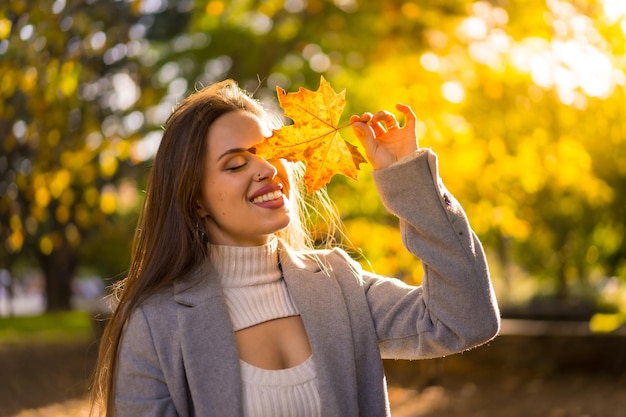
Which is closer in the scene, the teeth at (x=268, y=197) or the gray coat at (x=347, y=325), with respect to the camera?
the gray coat at (x=347, y=325)

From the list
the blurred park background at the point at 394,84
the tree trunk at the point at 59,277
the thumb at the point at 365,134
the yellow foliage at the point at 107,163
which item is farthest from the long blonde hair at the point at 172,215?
the tree trunk at the point at 59,277

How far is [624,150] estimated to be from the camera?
29.1ft

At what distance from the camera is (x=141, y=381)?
2338mm

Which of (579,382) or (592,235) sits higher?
(579,382)

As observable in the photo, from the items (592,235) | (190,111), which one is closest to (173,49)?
(190,111)

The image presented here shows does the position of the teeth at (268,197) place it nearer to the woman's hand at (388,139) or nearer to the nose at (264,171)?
the nose at (264,171)

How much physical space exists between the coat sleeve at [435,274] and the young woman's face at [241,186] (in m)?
0.29

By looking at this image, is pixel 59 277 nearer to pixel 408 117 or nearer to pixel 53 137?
pixel 53 137

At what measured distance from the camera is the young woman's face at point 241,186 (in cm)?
249

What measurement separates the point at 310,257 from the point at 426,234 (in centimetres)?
44

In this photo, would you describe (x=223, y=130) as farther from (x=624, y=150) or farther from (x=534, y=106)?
(x=624, y=150)

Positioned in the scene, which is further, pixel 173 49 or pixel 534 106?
pixel 173 49

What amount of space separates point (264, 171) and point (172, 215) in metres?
0.31

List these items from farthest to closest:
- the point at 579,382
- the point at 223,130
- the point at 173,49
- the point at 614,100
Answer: the point at 579,382
the point at 173,49
the point at 614,100
the point at 223,130
